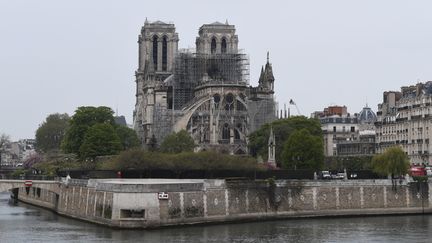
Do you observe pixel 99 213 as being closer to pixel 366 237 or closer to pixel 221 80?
pixel 366 237

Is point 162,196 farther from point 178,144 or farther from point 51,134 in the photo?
point 51,134

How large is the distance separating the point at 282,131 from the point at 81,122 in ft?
71.2

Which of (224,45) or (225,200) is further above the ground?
(224,45)

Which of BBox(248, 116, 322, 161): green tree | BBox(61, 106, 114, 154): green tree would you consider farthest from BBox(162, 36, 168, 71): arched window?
BBox(248, 116, 322, 161): green tree

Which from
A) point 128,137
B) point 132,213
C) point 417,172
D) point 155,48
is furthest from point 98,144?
point 155,48

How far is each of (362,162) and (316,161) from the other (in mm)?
15387

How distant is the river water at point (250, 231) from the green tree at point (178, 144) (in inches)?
1362

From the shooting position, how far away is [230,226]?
52594mm

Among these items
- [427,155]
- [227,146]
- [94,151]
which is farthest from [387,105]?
[94,151]

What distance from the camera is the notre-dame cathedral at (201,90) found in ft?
351

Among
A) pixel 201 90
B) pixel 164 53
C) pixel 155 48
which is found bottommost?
pixel 201 90

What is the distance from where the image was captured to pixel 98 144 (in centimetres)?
8562

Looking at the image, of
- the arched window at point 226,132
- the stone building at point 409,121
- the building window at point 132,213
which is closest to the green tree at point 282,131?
the stone building at point 409,121

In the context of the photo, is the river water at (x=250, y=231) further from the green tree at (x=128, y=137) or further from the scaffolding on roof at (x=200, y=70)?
the scaffolding on roof at (x=200, y=70)
